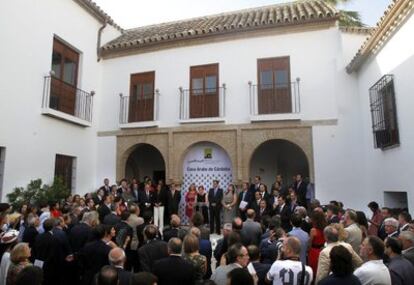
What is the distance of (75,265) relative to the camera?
535 cm

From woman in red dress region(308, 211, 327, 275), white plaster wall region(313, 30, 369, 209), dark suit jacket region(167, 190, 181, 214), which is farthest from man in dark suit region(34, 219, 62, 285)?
white plaster wall region(313, 30, 369, 209)

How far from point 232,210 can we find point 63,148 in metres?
6.14

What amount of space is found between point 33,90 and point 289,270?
391 inches

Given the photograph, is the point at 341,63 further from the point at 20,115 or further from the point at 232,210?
the point at 20,115

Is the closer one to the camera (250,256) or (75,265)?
(250,256)

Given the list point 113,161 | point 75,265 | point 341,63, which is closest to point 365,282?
point 75,265

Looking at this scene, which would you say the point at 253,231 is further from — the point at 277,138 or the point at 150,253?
the point at 277,138

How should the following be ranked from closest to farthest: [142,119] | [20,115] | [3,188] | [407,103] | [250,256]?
[250,256], [407,103], [3,188], [20,115], [142,119]

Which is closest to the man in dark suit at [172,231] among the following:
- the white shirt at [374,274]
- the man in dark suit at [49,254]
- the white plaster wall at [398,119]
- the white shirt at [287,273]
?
the man in dark suit at [49,254]

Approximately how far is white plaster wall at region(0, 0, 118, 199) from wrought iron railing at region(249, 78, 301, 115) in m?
6.40

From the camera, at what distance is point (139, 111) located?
43.9 feet

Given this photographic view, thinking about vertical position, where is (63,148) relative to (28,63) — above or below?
below

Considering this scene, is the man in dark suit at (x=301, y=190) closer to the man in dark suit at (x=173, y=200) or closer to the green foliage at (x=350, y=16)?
the man in dark suit at (x=173, y=200)

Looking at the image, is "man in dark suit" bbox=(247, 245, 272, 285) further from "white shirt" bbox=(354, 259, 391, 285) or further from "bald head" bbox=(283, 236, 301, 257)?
"white shirt" bbox=(354, 259, 391, 285)
